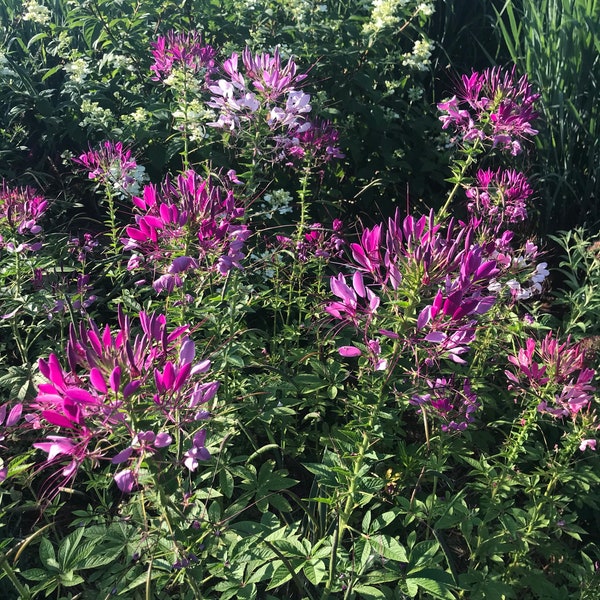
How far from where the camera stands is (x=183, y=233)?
1.30 m

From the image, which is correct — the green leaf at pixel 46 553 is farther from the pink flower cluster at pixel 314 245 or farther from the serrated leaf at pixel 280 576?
the pink flower cluster at pixel 314 245

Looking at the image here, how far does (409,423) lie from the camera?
2.32 m

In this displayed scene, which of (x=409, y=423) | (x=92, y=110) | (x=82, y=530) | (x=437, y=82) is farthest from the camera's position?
(x=437, y=82)

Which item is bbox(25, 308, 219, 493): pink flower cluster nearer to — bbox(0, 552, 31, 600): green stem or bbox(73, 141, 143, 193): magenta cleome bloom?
bbox(0, 552, 31, 600): green stem

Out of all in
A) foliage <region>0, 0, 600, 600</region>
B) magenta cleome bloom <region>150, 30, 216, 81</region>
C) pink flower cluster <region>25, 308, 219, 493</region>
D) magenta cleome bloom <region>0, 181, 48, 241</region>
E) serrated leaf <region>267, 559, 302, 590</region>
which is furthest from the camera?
magenta cleome bloom <region>150, 30, 216, 81</region>

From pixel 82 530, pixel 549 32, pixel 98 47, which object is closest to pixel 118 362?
pixel 82 530

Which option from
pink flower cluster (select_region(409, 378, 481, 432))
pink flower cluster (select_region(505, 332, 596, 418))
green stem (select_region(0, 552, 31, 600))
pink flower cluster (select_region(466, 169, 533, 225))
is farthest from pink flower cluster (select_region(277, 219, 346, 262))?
green stem (select_region(0, 552, 31, 600))

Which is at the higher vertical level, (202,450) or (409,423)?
(202,450)

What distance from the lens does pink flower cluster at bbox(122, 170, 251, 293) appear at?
1263 millimetres

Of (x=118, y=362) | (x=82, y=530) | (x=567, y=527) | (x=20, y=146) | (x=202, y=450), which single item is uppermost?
(x=118, y=362)

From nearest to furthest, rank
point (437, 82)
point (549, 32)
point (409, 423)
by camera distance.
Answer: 1. point (409, 423)
2. point (549, 32)
3. point (437, 82)

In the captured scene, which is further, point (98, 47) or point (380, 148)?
point (98, 47)

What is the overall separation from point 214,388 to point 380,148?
2.48m

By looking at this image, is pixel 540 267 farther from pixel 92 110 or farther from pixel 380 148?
pixel 92 110
